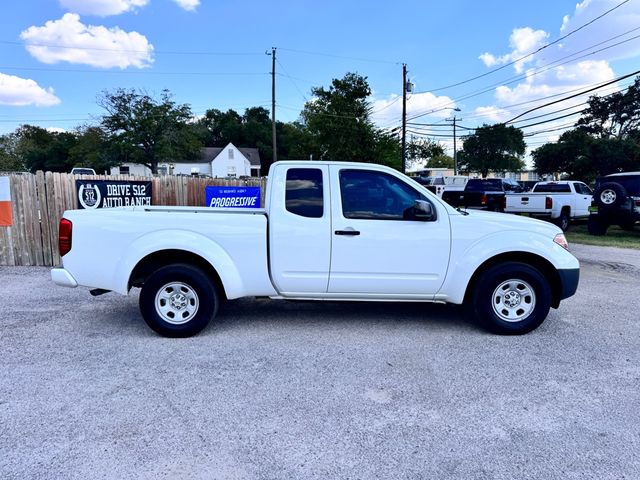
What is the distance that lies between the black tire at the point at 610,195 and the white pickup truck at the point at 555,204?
239 cm

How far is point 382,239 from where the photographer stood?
462cm

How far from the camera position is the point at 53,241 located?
8656mm

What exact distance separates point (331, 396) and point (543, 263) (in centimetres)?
292

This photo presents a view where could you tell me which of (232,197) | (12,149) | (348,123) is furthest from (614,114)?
(12,149)

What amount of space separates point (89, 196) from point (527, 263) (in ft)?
26.9

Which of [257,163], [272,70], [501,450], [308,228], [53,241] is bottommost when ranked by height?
[501,450]

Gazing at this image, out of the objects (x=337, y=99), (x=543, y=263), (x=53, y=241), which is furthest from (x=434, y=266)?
(x=337, y=99)

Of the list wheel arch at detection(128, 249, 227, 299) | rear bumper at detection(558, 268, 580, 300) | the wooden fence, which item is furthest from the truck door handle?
the wooden fence

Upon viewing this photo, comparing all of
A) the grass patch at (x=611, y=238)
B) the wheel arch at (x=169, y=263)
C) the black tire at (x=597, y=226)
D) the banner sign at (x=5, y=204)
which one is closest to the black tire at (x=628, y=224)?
the grass patch at (x=611, y=238)

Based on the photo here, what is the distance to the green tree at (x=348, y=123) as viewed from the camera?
4088cm

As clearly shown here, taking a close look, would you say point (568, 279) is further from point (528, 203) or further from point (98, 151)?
point (98, 151)

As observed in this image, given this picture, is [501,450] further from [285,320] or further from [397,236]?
[285,320]

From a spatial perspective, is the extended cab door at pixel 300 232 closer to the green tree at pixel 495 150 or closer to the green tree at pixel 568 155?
the green tree at pixel 568 155

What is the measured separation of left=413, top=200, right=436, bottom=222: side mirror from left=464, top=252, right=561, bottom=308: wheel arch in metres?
0.81
